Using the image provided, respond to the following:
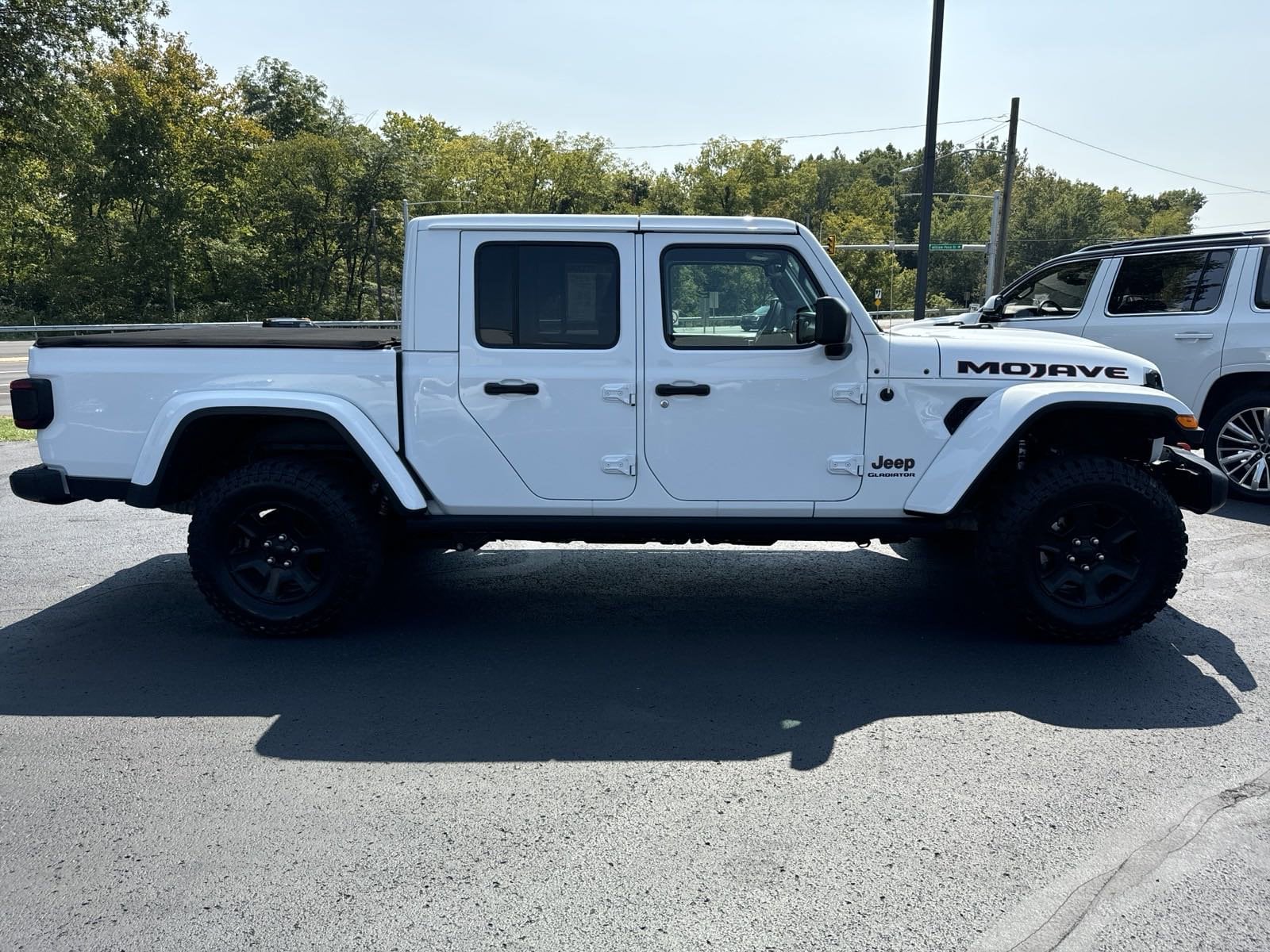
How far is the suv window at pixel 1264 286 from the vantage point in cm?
789

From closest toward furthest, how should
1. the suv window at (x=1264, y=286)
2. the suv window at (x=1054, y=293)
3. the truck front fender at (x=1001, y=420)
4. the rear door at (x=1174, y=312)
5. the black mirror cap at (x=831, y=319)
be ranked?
the black mirror cap at (x=831, y=319)
the truck front fender at (x=1001, y=420)
the suv window at (x=1264, y=286)
the rear door at (x=1174, y=312)
the suv window at (x=1054, y=293)

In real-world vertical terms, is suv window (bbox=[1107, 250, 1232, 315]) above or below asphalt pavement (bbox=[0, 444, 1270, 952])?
above

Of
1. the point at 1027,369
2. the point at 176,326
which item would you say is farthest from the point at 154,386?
the point at 1027,369

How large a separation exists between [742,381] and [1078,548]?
1.85 metres

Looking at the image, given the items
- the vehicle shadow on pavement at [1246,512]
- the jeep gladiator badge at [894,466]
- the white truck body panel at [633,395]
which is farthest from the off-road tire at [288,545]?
the vehicle shadow on pavement at [1246,512]

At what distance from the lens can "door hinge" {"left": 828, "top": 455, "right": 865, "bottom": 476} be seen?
4602 millimetres

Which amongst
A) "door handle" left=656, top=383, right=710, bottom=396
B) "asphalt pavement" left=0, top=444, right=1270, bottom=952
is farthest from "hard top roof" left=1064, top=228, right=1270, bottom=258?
"door handle" left=656, top=383, right=710, bottom=396

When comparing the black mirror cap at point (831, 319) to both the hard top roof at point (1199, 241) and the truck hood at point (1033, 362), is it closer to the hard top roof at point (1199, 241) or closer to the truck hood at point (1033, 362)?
the truck hood at point (1033, 362)

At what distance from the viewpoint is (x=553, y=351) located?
4.59m

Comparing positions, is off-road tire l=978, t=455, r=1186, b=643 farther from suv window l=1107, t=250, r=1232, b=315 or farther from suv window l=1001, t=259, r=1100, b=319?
suv window l=1001, t=259, r=1100, b=319

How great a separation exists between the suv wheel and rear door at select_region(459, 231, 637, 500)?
5792 millimetres

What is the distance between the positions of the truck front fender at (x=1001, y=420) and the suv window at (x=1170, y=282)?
14.3ft

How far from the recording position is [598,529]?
4.71 meters

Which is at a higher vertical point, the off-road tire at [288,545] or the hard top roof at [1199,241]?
the hard top roof at [1199,241]
